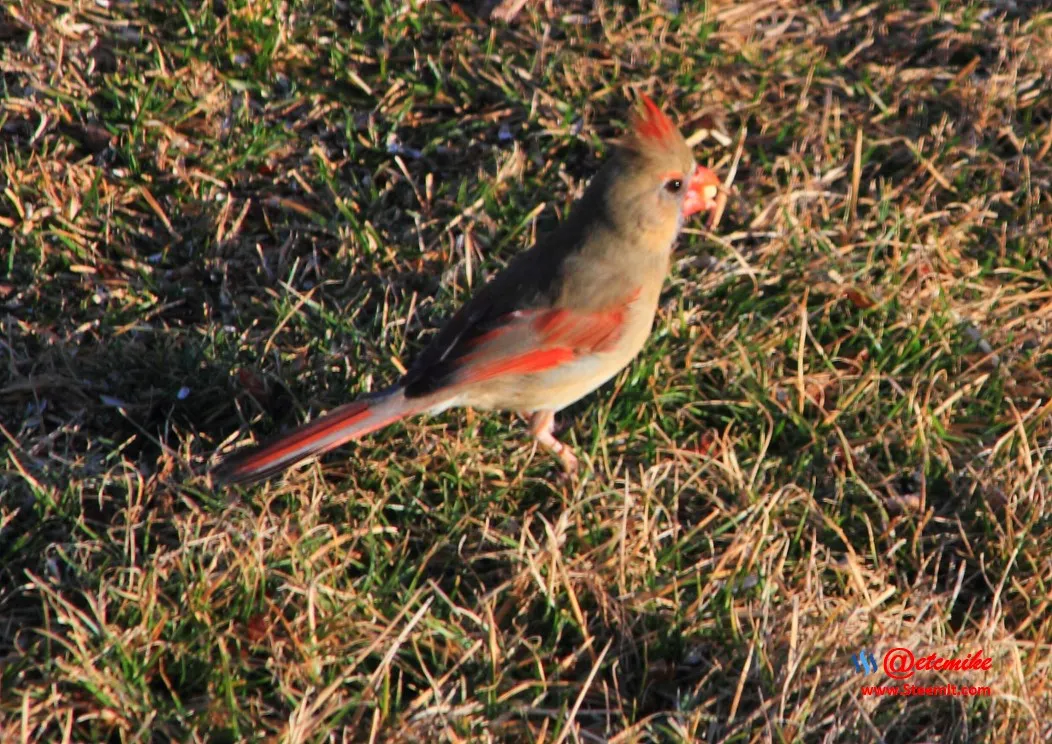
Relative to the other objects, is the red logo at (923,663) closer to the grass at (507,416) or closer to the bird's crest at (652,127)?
the grass at (507,416)

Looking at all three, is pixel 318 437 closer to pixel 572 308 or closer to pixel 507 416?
pixel 507 416

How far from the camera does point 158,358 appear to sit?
3662 millimetres

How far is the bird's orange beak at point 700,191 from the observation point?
380 cm

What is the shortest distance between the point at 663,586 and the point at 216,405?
1.33 m

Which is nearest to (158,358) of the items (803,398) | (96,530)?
(96,530)

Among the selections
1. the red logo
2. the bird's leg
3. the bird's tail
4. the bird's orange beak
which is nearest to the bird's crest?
the bird's orange beak

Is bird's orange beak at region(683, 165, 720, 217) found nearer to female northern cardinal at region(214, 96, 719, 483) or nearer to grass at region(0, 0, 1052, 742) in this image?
female northern cardinal at region(214, 96, 719, 483)

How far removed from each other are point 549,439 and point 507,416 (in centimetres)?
22

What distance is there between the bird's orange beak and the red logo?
4.75 feet

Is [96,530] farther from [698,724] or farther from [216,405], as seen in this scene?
[698,724]

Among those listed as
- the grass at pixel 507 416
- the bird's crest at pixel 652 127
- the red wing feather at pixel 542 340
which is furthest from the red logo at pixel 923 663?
the bird's crest at pixel 652 127

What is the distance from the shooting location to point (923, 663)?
2.92 m

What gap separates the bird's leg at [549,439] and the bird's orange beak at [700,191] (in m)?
0.73

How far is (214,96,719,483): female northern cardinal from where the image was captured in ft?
11.2
